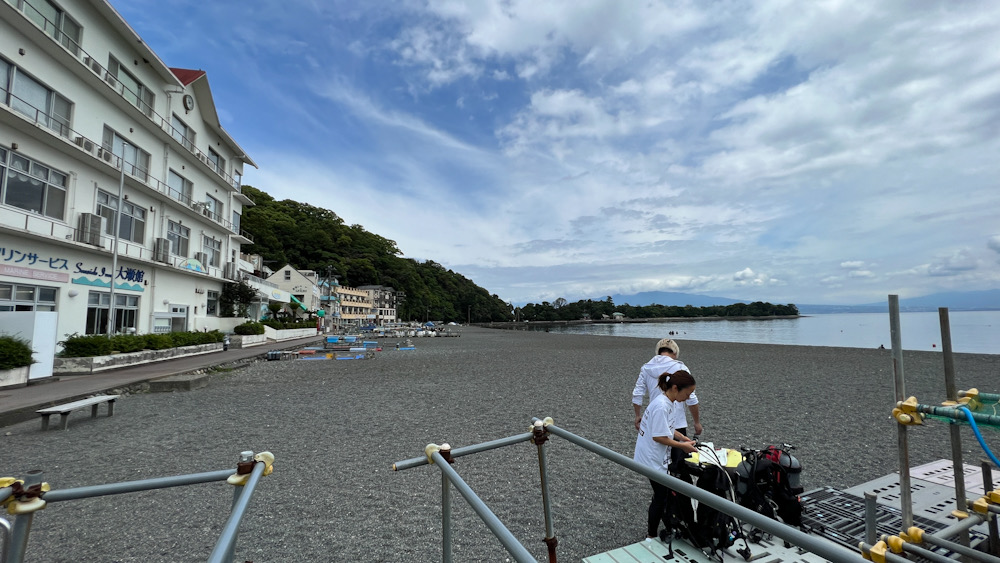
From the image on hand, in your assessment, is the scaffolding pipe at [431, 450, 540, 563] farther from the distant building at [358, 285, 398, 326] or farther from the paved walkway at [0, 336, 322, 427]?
the distant building at [358, 285, 398, 326]

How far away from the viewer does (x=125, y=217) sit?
56.0 ft

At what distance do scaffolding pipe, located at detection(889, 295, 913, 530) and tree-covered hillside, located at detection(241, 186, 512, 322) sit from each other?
4856 centimetres

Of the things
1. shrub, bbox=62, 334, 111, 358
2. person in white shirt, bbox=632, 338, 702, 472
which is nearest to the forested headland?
shrub, bbox=62, 334, 111, 358

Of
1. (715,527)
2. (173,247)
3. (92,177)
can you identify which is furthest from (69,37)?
(715,527)

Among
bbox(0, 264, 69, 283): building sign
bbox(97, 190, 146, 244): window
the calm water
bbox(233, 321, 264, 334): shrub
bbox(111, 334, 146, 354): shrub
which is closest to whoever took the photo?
bbox(0, 264, 69, 283): building sign

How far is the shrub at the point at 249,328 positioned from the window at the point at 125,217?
325 inches

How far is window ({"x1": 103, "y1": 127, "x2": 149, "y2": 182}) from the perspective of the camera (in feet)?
53.0

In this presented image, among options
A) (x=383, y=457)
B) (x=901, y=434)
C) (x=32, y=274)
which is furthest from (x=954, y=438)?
(x=32, y=274)

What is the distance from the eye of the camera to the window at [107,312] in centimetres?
1521

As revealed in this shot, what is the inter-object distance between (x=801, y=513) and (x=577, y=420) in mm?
4705

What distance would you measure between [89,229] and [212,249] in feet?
36.9

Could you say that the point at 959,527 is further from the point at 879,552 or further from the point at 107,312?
the point at 107,312

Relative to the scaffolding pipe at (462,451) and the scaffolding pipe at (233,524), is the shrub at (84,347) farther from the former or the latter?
the scaffolding pipe at (462,451)

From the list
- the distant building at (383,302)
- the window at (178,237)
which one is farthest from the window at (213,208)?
the distant building at (383,302)
